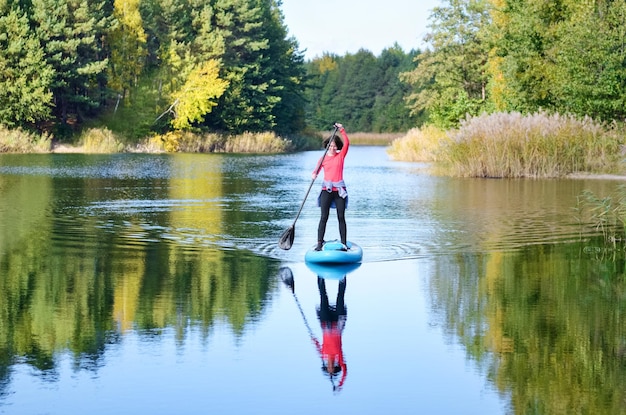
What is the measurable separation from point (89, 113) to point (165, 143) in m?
6.36

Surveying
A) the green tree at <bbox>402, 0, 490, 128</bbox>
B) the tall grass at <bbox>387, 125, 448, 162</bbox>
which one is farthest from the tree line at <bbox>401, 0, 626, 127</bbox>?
the green tree at <bbox>402, 0, 490, 128</bbox>

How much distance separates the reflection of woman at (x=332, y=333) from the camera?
9438 mm

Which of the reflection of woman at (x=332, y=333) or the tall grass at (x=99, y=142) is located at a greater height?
the tall grass at (x=99, y=142)

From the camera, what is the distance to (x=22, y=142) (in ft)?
235

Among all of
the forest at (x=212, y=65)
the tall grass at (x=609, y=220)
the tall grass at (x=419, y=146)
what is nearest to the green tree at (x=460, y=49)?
the forest at (x=212, y=65)

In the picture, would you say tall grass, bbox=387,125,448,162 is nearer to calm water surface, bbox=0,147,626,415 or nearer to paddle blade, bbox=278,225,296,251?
calm water surface, bbox=0,147,626,415

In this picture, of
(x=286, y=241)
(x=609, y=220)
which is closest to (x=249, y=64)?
(x=609, y=220)

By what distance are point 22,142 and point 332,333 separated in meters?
63.2

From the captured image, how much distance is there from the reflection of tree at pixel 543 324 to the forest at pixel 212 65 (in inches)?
1205

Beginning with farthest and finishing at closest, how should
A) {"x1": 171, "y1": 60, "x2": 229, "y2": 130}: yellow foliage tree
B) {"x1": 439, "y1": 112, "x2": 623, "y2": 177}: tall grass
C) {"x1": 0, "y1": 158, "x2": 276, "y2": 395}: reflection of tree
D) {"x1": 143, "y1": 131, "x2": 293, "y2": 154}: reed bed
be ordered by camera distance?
{"x1": 171, "y1": 60, "x2": 229, "y2": 130}: yellow foliage tree < {"x1": 143, "y1": 131, "x2": 293, "y2": 154}: reed bed < {"x1": 439, "y1": 112, "x2": 623, "y2": 177}: tall grass < {"x1": 0, "y1": 158, "x2": 276, "y2": 395}: reflection of tree

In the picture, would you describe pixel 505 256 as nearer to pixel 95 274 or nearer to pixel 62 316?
pixel 95 274

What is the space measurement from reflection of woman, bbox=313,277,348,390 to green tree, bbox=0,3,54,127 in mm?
62280

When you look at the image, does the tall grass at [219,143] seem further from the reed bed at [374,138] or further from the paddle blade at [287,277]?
the paddle blade at [287,277]

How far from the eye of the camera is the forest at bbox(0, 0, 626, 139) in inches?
1915
